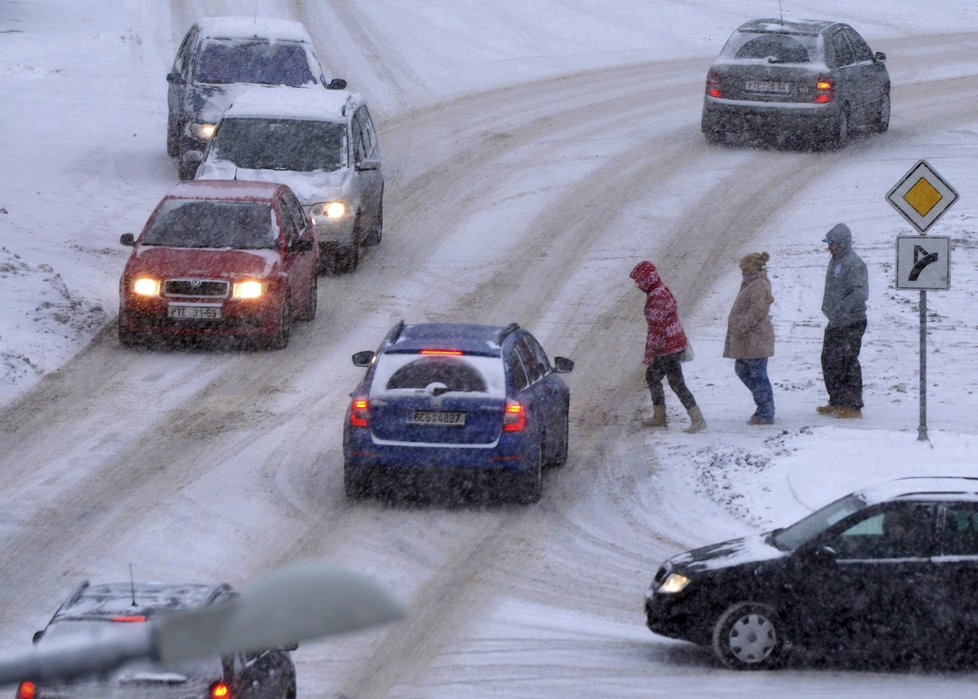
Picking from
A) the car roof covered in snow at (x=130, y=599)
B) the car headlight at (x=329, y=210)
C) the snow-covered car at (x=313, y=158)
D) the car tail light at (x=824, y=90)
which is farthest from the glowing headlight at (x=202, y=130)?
the car roof covered in snow at (x=130, y=599)

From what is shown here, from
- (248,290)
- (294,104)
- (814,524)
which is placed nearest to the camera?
(814,524)

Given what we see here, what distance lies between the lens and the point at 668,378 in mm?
14312

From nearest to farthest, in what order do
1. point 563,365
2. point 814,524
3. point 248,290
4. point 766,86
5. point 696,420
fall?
point 814,524 → point 563,365 → point 696,420 → point 248,290 → point 766,86

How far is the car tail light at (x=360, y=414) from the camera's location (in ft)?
39.3

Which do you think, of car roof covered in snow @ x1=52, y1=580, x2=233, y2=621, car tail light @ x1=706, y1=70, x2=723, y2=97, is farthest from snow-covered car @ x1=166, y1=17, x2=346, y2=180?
car roof covered in snow @ x1=52, y1=580, x2=233, y2=621

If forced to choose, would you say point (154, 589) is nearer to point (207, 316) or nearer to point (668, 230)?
point (207, 316)

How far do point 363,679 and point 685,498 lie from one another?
450cm

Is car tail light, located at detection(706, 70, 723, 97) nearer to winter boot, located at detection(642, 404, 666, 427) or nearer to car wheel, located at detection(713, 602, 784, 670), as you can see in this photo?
winter boot, located at detection(642, 404, 666, 427)

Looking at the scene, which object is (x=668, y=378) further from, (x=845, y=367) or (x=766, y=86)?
(x=766, y=86)

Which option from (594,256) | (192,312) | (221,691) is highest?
(221,691)

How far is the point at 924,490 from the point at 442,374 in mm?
4101

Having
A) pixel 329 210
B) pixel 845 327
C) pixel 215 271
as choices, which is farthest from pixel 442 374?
pixel 329 210

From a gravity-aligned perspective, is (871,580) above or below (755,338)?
above

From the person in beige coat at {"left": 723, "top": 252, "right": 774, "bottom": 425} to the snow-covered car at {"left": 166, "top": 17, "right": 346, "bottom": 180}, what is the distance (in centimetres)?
968
